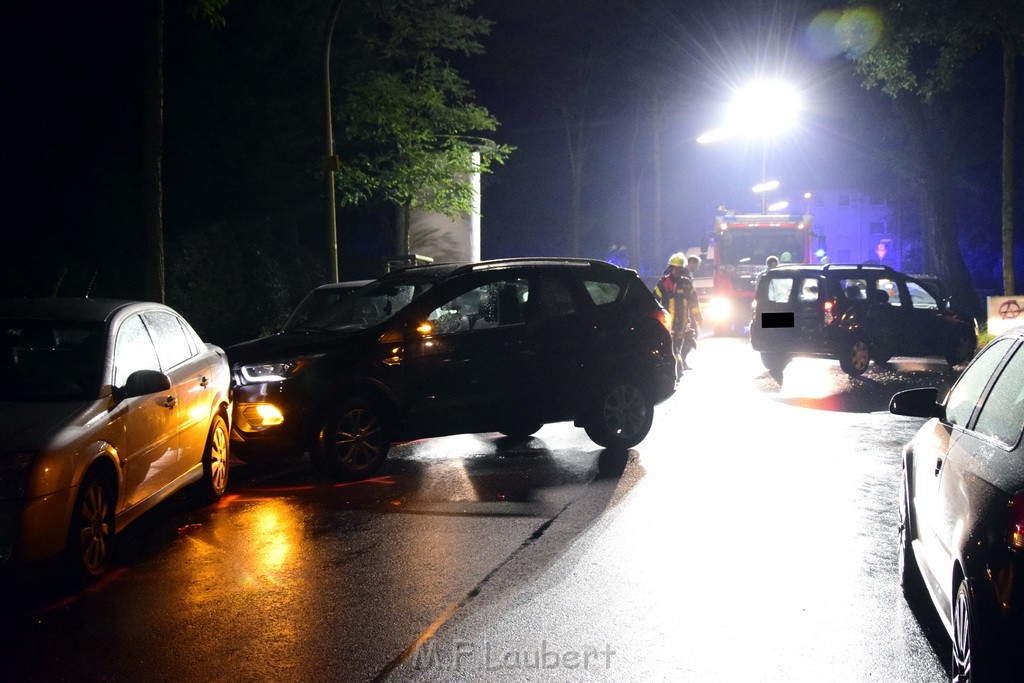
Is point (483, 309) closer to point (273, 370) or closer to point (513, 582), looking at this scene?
point (273, 370)

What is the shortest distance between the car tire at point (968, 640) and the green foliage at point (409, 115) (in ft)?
85.5

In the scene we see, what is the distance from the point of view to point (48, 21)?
22.3 m

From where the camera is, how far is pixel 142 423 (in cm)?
741

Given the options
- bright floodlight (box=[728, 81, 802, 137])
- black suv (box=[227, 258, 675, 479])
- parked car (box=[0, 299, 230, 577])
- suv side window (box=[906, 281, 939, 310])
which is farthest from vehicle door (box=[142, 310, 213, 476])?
bright floodlight (box=[728, 81, 802, 137])

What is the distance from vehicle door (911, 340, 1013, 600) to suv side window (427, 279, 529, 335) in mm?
5131

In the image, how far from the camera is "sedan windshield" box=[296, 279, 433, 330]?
36.0 ft

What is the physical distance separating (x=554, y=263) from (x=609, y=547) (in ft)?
14.0

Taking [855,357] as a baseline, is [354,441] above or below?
above

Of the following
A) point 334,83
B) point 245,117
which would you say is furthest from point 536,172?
point 245,117

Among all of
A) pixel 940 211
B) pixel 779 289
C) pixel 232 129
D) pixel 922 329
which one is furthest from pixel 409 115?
pixel 940 211

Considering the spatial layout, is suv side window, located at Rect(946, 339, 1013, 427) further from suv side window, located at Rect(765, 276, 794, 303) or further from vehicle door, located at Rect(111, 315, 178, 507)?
suv side window, located at Rect(765, 276, 794, 303)

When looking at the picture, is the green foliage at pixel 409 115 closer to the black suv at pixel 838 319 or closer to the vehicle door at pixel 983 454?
the black suv at pixel 838 319

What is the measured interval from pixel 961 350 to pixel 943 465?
1623 centimetres

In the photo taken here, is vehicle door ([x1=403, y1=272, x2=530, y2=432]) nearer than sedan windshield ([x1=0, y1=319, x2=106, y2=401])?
No
